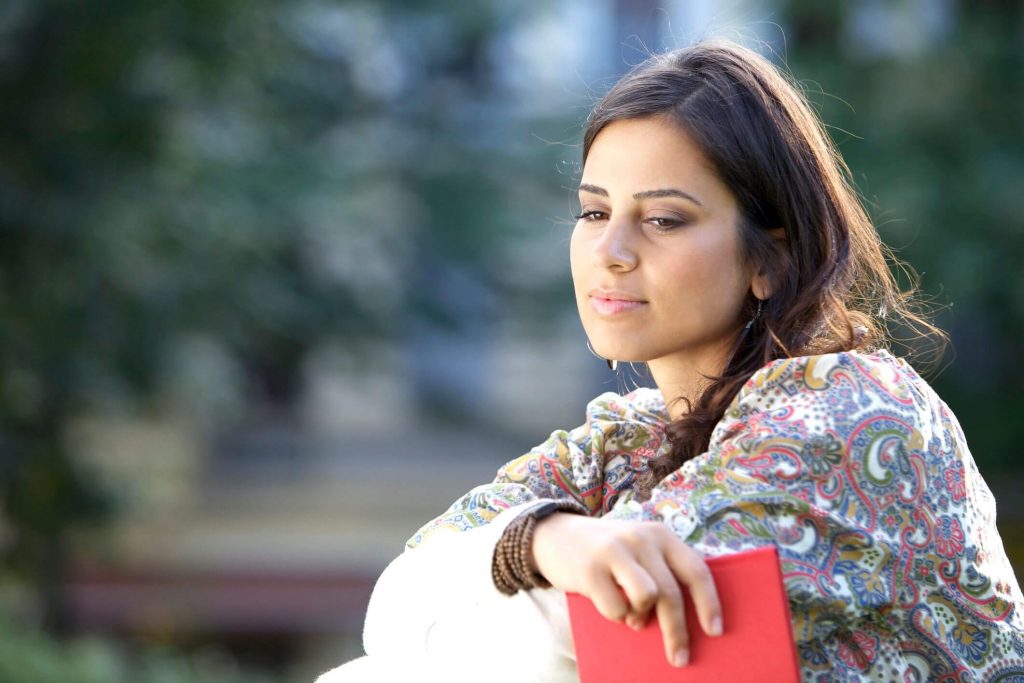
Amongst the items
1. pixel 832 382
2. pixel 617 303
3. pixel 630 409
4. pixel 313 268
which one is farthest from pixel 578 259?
pixel 313 268

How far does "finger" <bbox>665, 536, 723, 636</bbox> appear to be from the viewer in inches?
42.8

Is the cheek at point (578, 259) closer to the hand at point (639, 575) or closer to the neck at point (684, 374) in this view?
the neck at point (684, 374)

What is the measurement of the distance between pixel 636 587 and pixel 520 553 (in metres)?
0.20

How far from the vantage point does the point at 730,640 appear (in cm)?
110

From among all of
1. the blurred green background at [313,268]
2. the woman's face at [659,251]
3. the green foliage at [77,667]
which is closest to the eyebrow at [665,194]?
the woman's face at [659,251]

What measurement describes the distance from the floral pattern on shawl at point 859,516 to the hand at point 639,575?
2.7 inches

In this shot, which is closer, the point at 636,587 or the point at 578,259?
the point at 636,587

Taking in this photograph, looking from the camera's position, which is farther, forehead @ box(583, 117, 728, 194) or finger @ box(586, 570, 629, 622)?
forehead @ box(583, 117, 728, 194)

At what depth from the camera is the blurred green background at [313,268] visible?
591 centimetres

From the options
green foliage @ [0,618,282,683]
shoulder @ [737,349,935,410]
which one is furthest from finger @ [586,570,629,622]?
green foliage @ [0,618,282,683]

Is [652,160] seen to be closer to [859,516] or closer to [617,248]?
[617,248]

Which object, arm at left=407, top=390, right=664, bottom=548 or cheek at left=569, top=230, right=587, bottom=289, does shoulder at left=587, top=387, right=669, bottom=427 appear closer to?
arm at left=407, top=390, right=664, bottom=548

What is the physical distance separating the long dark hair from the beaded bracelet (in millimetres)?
250

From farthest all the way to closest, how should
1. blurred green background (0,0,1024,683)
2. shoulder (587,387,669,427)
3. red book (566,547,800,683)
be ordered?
1. blurred green background (0,0,1024,683)
2. shoulder (587,387,669,427)
3. red book (566,547,800,683)
